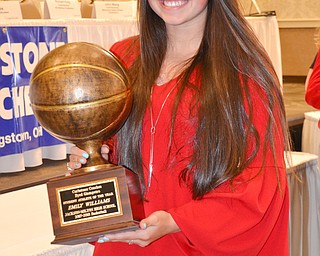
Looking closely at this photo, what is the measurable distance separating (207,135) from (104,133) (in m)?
0.25

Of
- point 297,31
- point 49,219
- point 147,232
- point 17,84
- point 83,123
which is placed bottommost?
point 297,31

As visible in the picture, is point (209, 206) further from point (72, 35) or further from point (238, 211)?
point (72, 35)

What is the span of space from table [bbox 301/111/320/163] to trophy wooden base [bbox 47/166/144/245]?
11.5 feet

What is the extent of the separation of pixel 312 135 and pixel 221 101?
11.4 feet

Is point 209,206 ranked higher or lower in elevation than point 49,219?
higher

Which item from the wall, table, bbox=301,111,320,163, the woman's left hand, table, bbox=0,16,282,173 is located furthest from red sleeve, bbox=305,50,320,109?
the wall

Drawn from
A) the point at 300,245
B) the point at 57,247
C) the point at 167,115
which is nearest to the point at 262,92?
the point at 167,115

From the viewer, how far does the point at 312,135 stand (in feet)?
15.6

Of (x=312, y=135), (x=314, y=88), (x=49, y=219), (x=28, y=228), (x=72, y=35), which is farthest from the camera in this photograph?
(x=312, y=135)

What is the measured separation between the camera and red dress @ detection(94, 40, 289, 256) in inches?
55.9

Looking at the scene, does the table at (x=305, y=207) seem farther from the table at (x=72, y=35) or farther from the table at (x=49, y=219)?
the table at (x=72, y=35)

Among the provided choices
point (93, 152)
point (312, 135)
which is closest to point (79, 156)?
point (93, 152)

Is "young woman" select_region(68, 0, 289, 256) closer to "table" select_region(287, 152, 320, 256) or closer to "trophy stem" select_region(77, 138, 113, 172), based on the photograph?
"trophy stem" select_region(77, 138, 113, 172)

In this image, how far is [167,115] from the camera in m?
1.52
